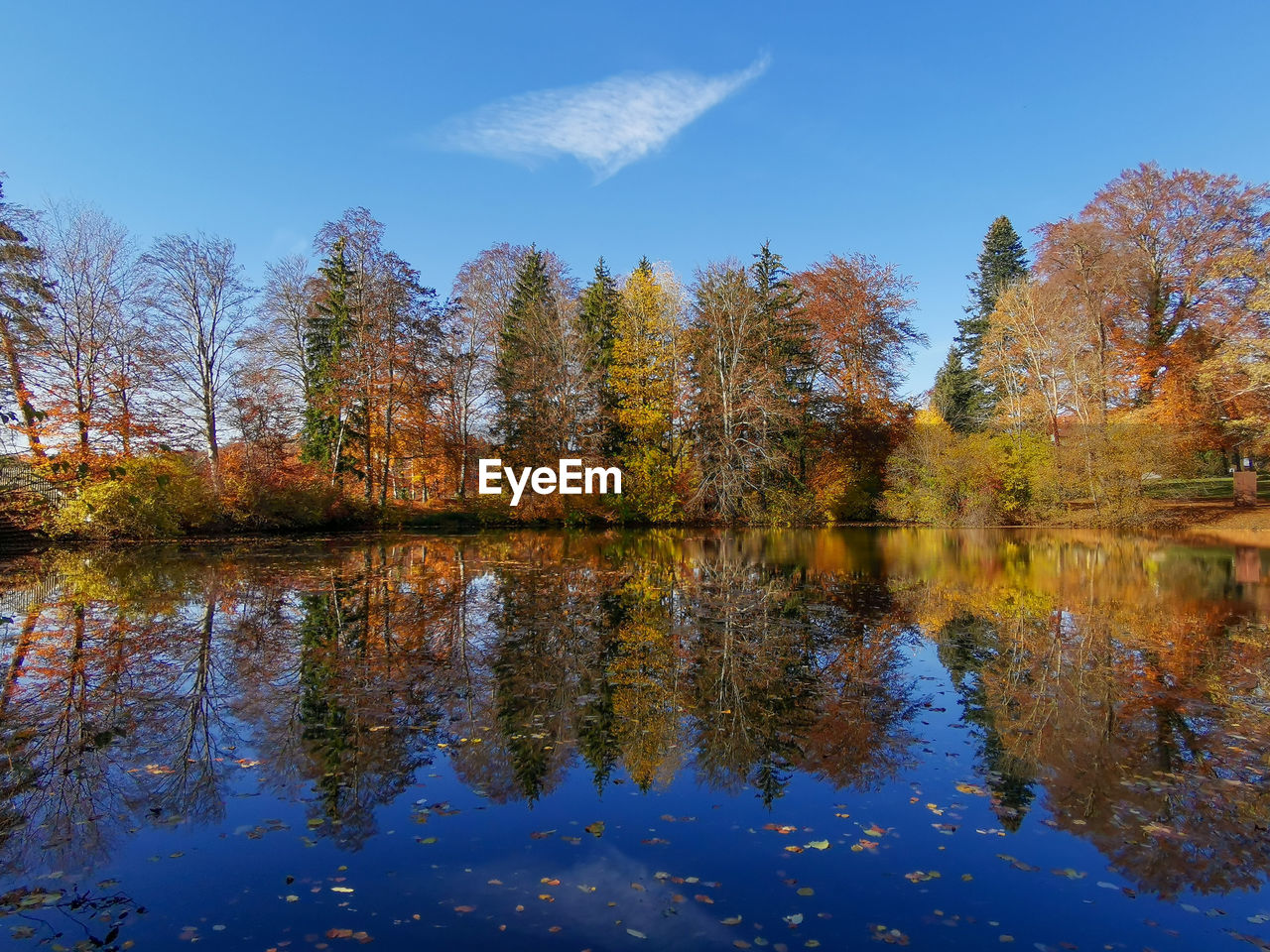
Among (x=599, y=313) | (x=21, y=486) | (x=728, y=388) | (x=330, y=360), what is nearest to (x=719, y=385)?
(x=728, y=388)

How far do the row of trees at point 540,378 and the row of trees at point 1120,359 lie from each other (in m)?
5.56

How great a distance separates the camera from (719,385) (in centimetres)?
3200

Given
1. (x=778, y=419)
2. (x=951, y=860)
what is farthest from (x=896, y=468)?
(x=951, y=860)

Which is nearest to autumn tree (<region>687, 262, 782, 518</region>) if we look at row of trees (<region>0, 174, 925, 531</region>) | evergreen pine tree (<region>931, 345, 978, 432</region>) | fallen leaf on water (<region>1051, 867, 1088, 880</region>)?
row of trees (<region>0, 174, 925, 531</region>)

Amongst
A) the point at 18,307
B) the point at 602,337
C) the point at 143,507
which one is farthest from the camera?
the point at 602,337

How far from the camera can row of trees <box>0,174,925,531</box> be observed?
A: 27.9 meters

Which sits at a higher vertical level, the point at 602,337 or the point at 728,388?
the point at 602,337

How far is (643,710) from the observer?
21.4 ft

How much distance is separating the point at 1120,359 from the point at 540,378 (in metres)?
26.7

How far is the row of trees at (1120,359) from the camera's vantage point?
28.8 metres

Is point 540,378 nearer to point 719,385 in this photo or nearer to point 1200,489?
point 719,385

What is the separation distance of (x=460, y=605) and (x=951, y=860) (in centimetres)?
893

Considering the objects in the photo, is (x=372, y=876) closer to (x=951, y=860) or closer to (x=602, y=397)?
(x=951, y=860)

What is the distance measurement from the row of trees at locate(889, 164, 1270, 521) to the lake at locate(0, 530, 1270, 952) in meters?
21.4
